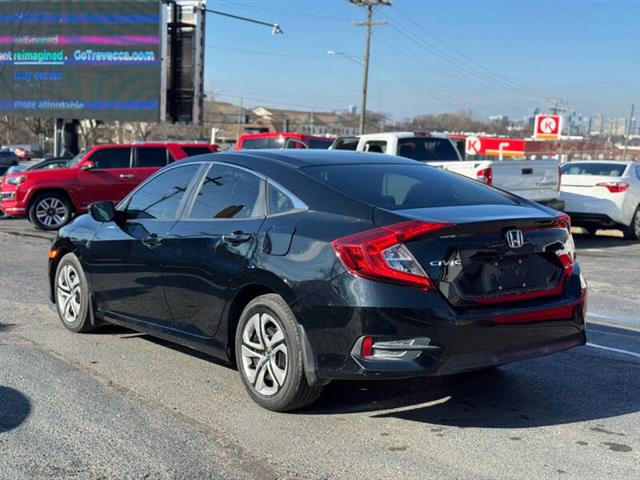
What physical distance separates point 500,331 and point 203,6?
822 inches

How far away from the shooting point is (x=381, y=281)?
403 cm

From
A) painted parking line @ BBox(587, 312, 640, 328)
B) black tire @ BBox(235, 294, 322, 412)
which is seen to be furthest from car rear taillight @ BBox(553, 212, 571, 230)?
painted parking line @ BBox(587, 312, 640, 328)

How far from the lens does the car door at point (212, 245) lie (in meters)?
4.80

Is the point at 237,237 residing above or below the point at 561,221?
below

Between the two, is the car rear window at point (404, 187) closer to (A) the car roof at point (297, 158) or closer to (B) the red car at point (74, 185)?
(A) the car roof at point (297, 158)

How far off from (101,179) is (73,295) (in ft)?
32.3

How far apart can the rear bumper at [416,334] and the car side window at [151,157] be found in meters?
12.7

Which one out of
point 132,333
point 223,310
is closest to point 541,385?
point 223,310

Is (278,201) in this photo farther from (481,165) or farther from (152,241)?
(481,165)

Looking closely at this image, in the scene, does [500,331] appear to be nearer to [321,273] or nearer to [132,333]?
[321,273]

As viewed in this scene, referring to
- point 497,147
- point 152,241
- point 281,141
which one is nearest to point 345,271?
point 152,241

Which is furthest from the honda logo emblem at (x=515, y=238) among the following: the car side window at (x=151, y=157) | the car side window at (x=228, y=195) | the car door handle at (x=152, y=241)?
the car side window at (x=151, y=157)

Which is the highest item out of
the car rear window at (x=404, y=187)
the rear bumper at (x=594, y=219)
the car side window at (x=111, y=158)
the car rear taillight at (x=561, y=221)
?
the car rear window at (x=404, y=187)

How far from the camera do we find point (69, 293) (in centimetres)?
676
